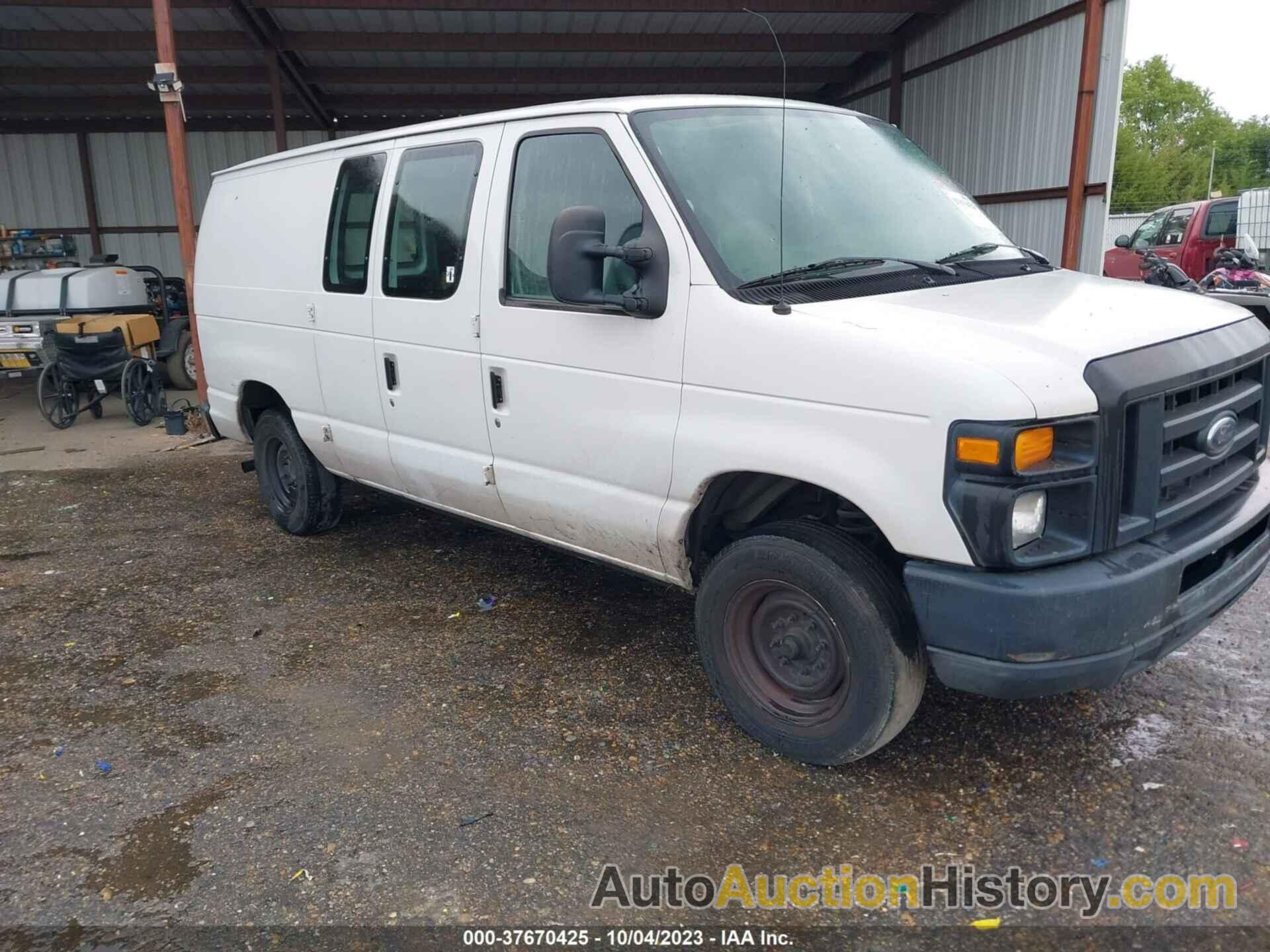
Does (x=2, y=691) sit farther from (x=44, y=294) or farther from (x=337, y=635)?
(x=44, y=294)

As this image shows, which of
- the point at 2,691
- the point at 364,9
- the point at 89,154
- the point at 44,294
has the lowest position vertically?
the point at 2,691

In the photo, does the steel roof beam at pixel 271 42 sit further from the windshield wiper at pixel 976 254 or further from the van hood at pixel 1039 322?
the van hood at pixel 1039 322

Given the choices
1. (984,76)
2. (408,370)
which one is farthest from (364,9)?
(408,370)

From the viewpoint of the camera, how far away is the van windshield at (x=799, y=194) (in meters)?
3.38

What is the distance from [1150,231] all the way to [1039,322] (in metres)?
13.7

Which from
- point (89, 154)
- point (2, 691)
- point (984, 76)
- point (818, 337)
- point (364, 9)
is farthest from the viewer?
point (89, 154)

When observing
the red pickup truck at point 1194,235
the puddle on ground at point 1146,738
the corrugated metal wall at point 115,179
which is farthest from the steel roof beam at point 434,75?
the puddle on ground at point 1146,738

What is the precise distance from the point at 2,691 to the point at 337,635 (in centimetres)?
138

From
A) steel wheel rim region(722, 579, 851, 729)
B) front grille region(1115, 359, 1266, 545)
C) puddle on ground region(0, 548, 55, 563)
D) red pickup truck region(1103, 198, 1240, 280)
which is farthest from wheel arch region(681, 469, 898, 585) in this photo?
red pickup truck region(1103, 198, 1240, 280)

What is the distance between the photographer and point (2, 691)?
13.6 feet

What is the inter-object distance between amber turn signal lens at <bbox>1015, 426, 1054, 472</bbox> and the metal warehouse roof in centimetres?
1023

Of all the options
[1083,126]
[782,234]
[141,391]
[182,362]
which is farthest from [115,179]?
[782,234]

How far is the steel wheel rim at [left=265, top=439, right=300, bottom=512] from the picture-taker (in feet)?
19.8

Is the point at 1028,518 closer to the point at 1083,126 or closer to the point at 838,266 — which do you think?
the point at 838,266
